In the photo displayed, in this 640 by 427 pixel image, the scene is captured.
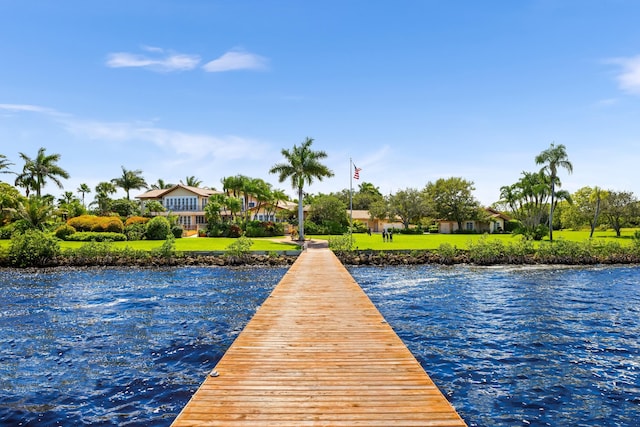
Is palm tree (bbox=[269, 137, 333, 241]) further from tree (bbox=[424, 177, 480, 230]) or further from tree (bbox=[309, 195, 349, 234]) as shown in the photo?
tree (bbox=[424, 177, 480, 230])

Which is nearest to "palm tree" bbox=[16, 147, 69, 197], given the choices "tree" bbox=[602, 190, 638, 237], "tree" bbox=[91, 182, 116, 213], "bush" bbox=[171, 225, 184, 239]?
"tree" bbox=[91, 182, 116, 213]

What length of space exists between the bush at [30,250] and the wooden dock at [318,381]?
95.6ft

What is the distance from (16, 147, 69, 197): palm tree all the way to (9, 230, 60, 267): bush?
130 ft

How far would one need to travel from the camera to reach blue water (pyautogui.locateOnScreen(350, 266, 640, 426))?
28.5ft

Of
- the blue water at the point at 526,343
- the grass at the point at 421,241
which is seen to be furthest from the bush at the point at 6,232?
the blue water at the point at 526,343

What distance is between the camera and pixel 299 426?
15.5ft

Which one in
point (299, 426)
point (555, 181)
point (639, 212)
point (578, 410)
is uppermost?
point (555, 181)

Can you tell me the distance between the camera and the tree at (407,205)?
69375 millimetres

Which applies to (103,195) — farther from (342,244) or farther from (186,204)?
Answer: (342,244)

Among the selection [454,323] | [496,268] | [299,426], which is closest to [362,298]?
[454,323]

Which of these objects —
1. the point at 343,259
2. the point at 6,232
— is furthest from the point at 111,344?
the point at 6,232

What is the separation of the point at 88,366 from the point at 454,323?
11.7m

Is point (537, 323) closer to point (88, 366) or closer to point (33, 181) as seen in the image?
point (88, 366)

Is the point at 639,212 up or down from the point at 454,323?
up
